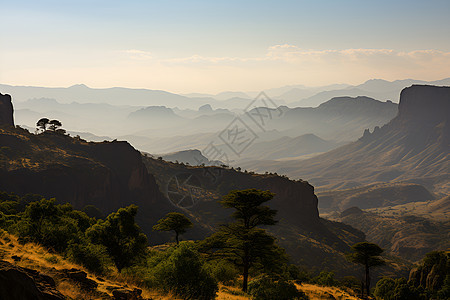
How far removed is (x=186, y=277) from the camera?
71.6 feet

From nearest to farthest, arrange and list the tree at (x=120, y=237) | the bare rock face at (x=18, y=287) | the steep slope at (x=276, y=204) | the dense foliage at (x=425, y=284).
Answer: the bare rock face at (x=18, y=287)
the tree at (x=120, y=237)
the dense foliage at (x=425, y=284)
the steep slope at (x=276, y=204)

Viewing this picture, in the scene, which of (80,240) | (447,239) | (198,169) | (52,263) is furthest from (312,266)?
(447,239)

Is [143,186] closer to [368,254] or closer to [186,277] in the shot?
[368,254]

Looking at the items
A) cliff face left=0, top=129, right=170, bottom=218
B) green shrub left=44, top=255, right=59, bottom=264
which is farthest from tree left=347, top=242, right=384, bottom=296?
cliff face left=0, top=129, right=170, bottom=218

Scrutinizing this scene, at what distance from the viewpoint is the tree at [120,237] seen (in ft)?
102

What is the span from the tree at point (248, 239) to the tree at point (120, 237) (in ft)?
23.9

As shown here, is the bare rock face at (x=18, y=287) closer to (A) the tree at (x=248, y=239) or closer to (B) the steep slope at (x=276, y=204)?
(A) the tree at (x=248, y=239)

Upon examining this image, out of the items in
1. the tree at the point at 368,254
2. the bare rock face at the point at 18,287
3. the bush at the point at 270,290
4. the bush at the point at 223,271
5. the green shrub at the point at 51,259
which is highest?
the bare rock face at the point at 18,287

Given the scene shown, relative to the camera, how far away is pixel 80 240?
27.3 m

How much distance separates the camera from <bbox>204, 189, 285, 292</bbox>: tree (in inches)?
1171

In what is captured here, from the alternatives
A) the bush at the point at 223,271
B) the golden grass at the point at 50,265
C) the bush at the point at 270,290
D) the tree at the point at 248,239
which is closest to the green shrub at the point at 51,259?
the golden grass at the point at 50,265

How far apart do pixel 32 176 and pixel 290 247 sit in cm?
7893

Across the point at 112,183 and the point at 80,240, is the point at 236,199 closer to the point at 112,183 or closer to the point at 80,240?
the point at 80,240

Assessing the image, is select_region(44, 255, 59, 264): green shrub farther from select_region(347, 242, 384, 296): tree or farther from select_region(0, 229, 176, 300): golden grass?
select_region(347, 242, 384, 296): tree
